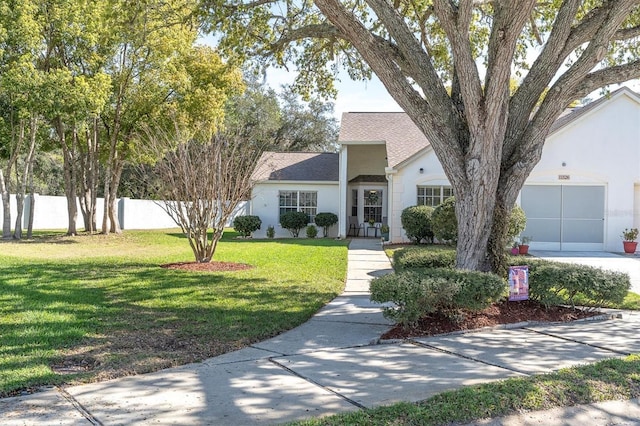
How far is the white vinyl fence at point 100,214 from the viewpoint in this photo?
95.7ft

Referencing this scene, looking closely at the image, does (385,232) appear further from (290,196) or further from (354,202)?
(290,196)

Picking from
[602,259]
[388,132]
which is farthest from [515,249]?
[388,132]

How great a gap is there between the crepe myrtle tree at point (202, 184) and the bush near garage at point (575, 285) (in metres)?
7.43

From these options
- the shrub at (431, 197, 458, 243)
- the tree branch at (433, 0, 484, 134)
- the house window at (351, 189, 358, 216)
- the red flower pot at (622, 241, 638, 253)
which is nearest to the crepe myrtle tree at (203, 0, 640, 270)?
the tree branch at (433, 0, 484, 134)

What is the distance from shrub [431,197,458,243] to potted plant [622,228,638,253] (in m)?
6.45

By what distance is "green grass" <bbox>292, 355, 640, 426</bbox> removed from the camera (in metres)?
3.94

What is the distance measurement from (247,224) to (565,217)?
42.6 ft

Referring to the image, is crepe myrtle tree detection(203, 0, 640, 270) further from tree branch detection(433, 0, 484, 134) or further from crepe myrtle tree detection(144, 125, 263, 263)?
crepe myrtle tree detection(144, 125, 263, 263)

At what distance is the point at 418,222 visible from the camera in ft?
63.8

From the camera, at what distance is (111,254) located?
1644 centimetres

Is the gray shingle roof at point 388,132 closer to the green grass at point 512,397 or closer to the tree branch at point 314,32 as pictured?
the tree branch at point 314,32

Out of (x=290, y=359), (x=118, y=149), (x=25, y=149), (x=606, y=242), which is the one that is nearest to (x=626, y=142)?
(x=606, y=242)

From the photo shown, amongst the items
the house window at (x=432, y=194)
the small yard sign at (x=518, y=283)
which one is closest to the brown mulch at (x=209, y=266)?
the small yard sign at (x=518, y=283)

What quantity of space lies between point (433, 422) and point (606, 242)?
59.9 ft
